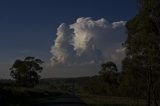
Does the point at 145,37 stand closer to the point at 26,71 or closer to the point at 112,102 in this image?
the point at 112,102

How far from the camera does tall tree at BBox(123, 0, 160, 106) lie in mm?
35219

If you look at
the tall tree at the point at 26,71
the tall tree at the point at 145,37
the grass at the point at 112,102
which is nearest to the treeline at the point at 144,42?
the tall tree at the point at 145,37

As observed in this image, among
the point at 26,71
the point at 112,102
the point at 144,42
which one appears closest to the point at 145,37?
the point at 144,42

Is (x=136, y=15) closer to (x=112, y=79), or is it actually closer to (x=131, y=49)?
(x=131, y=49)

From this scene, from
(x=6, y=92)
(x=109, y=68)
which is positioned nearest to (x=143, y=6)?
(x=6, y=92)

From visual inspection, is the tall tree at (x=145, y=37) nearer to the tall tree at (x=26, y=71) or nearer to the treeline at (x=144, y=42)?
the treeline at (x=144, y=42)

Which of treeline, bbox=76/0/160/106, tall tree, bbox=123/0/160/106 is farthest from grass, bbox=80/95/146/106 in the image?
tall tree, bbox=123/0/160/106

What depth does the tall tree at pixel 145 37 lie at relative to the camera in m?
35.2

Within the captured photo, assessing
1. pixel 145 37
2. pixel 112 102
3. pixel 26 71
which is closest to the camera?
pixel 145 37

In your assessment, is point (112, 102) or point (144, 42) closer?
point (144, 42)

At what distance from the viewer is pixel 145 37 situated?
35.8 meters

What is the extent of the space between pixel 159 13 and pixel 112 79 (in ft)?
233

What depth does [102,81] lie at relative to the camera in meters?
110

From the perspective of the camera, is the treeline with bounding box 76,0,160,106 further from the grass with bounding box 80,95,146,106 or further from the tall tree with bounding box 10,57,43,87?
the tall tree with bounding box 10,57,43,87
